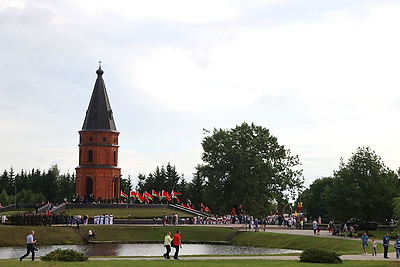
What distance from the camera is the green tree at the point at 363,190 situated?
57.2 m

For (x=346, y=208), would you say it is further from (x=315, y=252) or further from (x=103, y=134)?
(x=103, y=134)

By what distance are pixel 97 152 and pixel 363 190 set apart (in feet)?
155

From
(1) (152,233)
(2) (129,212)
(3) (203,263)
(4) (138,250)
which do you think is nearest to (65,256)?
(3) (203,263)

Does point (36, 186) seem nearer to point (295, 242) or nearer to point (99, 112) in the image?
point (99, 112)

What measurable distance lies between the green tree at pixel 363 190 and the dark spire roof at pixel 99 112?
1742 inches

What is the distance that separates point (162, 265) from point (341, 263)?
9.21 metres

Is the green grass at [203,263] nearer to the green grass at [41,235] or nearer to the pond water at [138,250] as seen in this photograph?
the pond water at [138,250]

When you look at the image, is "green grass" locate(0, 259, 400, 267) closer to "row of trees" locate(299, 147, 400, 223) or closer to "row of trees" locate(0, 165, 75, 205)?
"row of trees" locate(299, 147, 400, 223)

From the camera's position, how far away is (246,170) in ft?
259

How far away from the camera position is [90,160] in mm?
95312

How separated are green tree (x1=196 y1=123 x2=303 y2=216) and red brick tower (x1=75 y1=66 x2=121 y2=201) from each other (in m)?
18.2

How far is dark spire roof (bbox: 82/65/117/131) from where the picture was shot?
95.2 meters

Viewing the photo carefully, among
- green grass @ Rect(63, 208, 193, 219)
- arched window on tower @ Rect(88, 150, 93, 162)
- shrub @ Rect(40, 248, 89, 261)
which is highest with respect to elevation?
arched window on tower @ Rect(88, 150, 93, 162)

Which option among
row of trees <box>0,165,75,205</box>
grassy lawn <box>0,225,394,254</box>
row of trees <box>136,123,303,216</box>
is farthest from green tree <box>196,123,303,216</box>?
row of trees <box>0,165,75,205</box>
